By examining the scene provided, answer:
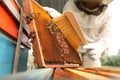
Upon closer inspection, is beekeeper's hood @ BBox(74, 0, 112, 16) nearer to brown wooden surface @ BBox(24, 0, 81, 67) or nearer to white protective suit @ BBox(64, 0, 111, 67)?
white protective suit @ BBox(64, 0, 111, 67)

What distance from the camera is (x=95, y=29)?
108 cm

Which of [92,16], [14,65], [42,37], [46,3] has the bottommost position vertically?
[14,65]

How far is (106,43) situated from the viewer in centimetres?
101

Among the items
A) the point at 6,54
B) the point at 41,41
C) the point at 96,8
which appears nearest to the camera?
the point at 6,54

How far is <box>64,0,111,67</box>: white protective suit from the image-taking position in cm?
99

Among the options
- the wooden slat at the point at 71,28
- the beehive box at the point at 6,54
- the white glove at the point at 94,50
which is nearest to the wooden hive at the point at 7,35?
the beehive box at the point at 6,54

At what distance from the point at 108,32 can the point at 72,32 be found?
0.27m

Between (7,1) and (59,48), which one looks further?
(59,48)

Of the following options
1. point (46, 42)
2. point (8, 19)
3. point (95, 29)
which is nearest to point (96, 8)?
point (95, 29)

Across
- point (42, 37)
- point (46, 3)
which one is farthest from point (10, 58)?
point (46, 3)

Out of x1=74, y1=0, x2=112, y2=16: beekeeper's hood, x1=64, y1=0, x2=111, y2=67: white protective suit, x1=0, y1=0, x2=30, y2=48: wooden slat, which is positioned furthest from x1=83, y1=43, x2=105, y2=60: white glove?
x1=0, y1=0, x2=30, y2=48: wooden slat

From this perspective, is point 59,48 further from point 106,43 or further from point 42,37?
point 106,43

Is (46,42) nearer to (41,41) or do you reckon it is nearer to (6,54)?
(41,41)

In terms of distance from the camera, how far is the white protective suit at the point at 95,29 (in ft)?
3.25
